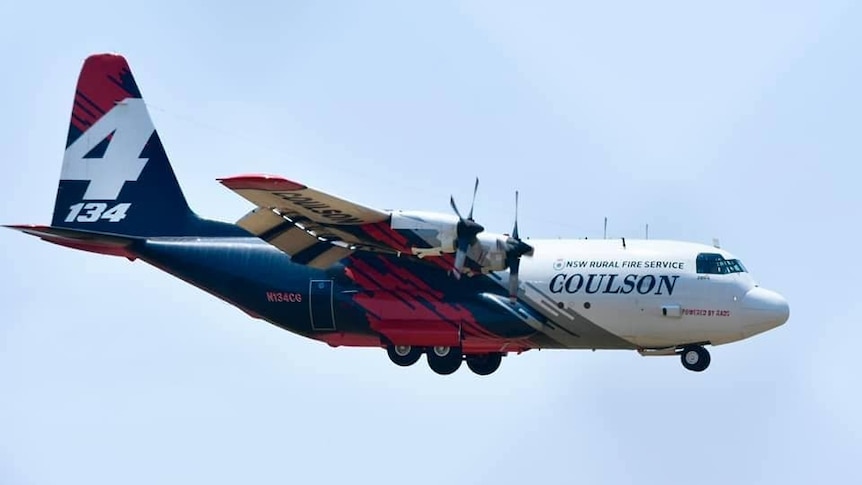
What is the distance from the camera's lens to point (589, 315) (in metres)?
31.5

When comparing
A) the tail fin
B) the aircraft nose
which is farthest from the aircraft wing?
the aircraft nose

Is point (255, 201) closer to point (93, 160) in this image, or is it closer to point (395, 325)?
point (395, 325)

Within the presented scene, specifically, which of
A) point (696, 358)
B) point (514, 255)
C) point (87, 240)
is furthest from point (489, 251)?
point (87, 240)

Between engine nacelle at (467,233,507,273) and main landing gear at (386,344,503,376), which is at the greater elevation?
engine nacelle at (467,233,507,273)

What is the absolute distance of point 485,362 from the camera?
33.1m

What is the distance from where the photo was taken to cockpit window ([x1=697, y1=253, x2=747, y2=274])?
31.6 m

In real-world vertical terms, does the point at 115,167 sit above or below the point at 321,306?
above

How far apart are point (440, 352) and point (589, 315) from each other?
3321mm

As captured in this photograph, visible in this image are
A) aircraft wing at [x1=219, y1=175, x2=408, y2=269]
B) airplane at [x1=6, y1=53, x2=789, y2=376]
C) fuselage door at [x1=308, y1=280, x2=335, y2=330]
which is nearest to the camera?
aircraft wing at [x1=219, y1=175, x2=408, y2=269]

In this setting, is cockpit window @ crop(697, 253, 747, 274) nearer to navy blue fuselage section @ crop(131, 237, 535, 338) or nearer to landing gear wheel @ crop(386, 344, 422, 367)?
navy blue fuselage section @ crop(131, 237, 535, 338)

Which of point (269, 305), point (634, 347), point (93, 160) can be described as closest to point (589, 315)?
point (634, 347)

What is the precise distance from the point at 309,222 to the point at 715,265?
841 cm

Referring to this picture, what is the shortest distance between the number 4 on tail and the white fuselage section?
9.23m

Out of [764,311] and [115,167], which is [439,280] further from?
[115,167]
